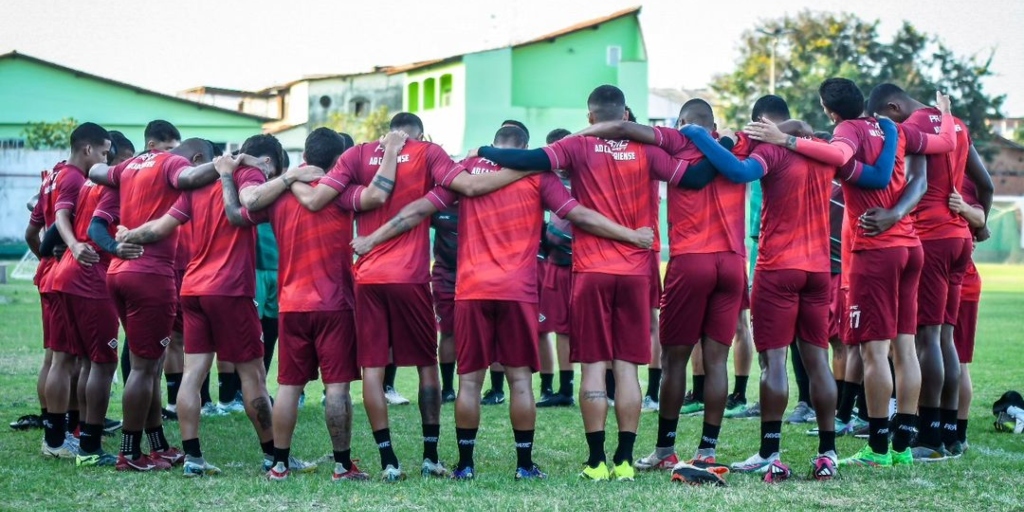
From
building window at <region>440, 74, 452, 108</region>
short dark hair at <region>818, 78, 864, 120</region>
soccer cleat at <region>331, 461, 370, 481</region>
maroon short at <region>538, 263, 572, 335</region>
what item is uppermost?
building window at <region>440, 74, 452, 108</region>

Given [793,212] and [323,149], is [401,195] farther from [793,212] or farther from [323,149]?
[793,212]

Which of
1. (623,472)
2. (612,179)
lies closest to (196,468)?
(623,472)

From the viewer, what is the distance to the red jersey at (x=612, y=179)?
9.02 m

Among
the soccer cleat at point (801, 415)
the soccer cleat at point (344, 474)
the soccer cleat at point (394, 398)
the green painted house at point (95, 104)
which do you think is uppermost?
the green painted house at point (95, 104)

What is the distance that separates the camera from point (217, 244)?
9.54m

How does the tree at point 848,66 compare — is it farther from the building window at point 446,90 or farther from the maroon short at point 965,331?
the maroon short at point 965,331

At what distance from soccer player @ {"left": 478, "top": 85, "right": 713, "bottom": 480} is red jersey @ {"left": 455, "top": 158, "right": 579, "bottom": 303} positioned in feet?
0.58

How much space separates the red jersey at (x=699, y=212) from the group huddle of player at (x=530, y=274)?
0.02 m

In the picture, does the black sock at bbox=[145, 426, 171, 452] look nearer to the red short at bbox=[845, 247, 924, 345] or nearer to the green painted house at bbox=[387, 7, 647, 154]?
the red short at bbox=[845, 247, 924, 345]

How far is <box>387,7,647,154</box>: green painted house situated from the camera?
6166 cm

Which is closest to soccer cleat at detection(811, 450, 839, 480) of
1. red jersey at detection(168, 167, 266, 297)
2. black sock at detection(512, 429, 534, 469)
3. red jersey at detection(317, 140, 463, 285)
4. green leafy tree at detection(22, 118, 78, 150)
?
black sock at detection(512, 429, 534, 469)

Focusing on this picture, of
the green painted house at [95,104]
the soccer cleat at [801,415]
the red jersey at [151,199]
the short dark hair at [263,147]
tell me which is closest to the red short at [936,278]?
the soccer cleat at [801,415]

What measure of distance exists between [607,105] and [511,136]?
2.07m

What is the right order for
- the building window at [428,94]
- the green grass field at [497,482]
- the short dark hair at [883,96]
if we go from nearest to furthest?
the green grass field at [497,482]
the short dark hair at [883,96]
the building window at [428,94]
